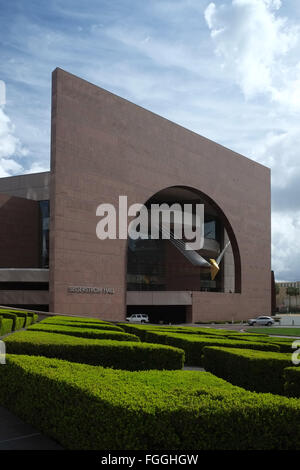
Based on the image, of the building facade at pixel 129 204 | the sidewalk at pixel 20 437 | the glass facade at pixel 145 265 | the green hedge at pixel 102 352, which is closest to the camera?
the sidewalk at pixel 20 437

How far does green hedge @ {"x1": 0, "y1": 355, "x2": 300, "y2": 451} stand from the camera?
4977 millimetres

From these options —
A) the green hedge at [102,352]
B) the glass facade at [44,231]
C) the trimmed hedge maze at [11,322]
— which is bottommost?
the trimmed hedge maze at [11,322]

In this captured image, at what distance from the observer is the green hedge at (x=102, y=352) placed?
988 centimetres

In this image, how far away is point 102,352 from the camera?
10.5 metres

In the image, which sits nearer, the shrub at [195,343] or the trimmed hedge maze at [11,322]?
the shrub at [195,343]

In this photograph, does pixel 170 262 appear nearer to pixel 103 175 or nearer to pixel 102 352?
pixel 103 175

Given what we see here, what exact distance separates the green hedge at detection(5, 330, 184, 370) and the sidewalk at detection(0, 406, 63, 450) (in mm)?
2538

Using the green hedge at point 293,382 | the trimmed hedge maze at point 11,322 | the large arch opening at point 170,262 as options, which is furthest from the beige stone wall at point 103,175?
the green hedge at point 293,382

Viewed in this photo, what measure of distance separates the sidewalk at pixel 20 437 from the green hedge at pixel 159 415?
0.42 ft

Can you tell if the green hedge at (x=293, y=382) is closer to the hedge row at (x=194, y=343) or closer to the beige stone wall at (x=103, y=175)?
the hedge row at (x=194, y=343)

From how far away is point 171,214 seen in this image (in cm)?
4828

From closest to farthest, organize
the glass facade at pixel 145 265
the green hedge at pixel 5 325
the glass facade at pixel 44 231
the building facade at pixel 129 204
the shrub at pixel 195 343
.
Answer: the shrub at pixel 195 343 < the green hedge at pixel 5 325 < the building facade at pixel 129 204 < the glass facade at pixel 145 265 < the glass facade at pixel 44 231
